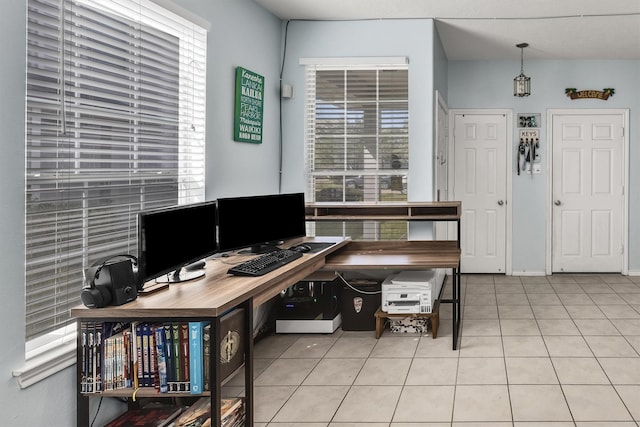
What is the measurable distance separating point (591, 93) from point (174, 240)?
5.93 metres

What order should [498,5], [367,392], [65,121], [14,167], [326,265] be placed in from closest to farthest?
1. [14,167]
2. [65,121]
3. [367,392]
4. [326,265]
5. [498,5]

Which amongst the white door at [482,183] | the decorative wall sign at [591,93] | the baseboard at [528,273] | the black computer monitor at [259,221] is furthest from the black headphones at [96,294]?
the decorative wall sign at [591,93]

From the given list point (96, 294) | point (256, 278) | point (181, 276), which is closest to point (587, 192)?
point (256, 278)

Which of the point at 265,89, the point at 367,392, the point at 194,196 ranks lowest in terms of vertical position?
the point at 367,392

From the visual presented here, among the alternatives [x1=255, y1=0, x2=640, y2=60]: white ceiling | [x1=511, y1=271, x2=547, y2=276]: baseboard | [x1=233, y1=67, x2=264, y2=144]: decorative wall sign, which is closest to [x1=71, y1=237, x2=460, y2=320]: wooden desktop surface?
[x1=233, y1=67, x2=264, y2=144]: decorative wall sign

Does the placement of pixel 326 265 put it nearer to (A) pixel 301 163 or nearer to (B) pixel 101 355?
(A) pixel 301 163

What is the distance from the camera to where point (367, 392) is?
335cm

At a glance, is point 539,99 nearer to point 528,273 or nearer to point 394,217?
point 528,273

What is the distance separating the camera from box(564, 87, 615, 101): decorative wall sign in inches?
274

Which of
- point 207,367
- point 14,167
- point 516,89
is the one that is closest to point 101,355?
point 207,367

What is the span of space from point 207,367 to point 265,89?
9.70 feet

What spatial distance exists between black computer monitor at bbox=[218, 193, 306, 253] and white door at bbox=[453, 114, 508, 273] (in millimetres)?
3536

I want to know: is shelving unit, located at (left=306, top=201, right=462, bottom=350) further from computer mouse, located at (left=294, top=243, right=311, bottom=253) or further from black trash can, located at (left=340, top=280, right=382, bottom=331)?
computer mouse, located at (left=294, top=243, right=311, bottom=253)

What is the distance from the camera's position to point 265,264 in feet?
10.1
